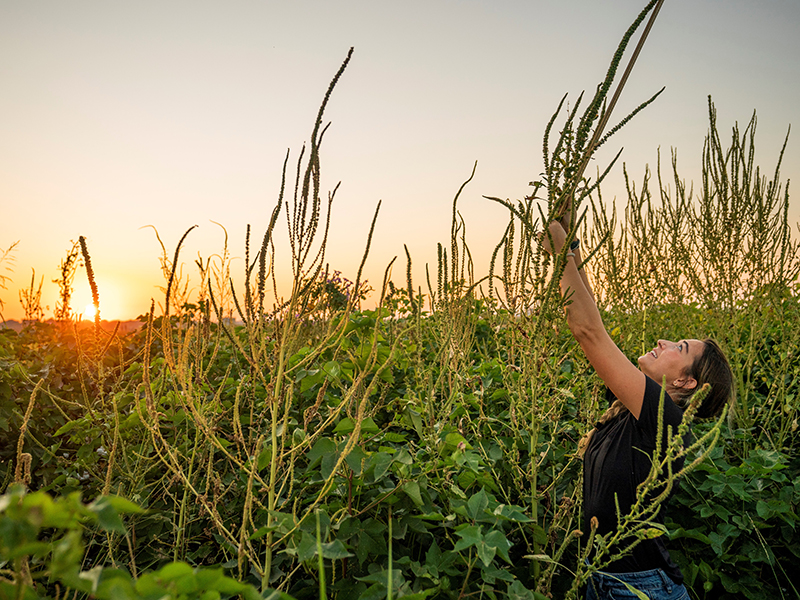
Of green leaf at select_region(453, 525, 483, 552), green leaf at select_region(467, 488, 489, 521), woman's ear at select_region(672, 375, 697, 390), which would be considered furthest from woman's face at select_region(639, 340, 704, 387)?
green leaf at select_region(453, 525, 483, 552)

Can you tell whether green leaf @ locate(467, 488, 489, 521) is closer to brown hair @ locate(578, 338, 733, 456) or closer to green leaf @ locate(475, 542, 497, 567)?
green leaf @ locate(475, 542, 497, 567)

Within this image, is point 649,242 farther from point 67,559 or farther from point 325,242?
point 67,559

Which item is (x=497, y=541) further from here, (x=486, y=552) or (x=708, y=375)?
(x=708, y=375)

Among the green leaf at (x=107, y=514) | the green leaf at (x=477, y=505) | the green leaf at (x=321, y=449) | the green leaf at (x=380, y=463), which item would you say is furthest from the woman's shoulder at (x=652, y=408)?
the green leaf at (x=107, y=514)

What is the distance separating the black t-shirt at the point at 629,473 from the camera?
6.72 ft

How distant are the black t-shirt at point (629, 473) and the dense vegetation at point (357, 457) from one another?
A: 3.3 inches

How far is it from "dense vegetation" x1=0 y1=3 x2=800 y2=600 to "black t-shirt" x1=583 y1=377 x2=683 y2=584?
3.3 inches

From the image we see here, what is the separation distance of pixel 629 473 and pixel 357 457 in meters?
1.36

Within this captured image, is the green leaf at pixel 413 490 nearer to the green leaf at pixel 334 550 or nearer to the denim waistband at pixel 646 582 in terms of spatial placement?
the green leaf at pixel 334 550

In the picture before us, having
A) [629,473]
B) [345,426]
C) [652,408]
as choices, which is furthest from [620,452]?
[345,426]

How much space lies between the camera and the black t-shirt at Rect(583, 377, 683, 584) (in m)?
2.05

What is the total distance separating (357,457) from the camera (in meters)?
1.37

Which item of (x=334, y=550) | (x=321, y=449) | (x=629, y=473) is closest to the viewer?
(x=334, y=550)

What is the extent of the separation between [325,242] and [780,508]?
2596 mm
